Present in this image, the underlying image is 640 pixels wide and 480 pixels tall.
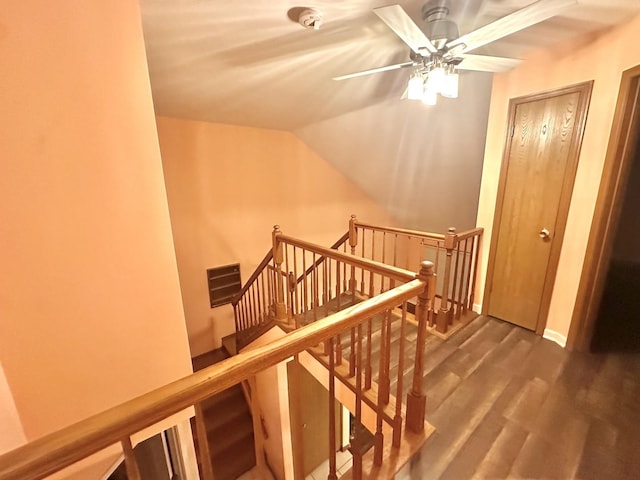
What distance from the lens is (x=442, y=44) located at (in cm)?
163

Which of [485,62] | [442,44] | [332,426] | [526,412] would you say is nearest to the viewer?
[332,426]

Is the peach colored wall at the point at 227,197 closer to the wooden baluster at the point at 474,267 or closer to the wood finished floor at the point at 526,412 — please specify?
the wooden baluster at the point at 474,267

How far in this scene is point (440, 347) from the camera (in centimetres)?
239

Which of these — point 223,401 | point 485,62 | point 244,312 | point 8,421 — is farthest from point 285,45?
point 223,401

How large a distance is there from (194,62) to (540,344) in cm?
359

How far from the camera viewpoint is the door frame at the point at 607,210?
186 cm

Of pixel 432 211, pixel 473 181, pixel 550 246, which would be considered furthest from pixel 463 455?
pixel 432 211

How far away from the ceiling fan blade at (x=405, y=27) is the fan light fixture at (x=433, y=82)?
10cm

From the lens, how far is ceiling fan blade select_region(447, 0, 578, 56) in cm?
120

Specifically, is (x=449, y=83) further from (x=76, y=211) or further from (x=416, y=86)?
(x=76, y=211)

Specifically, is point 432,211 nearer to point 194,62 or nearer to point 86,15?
point 194,62

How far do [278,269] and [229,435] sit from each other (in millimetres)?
2640

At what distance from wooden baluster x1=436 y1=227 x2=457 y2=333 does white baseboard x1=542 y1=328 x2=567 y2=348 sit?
81cm

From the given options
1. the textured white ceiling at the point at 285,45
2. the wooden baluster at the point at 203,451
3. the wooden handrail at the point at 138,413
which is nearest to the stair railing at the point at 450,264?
the textured white ceiling at the point at 285,45
